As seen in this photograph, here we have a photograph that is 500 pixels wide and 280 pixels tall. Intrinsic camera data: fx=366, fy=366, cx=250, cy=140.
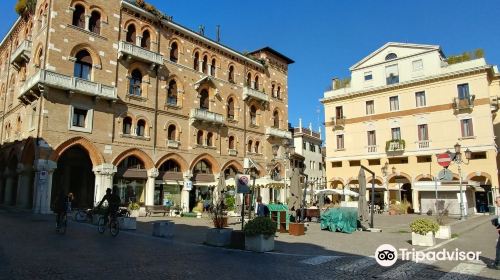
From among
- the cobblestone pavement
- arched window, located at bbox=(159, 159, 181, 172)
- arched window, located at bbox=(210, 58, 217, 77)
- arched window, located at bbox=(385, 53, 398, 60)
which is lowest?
the cobblestone pavement

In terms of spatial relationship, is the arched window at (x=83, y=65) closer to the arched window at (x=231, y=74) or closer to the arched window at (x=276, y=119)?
the arched window at (x=231, y=74)

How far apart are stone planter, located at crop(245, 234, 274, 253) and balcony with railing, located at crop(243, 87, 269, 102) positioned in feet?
88.7

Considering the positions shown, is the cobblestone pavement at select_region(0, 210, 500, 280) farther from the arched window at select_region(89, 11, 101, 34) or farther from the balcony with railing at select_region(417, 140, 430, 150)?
the balcony with railing at select_region(417, 140, 430, 150)

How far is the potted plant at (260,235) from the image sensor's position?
10.6 m

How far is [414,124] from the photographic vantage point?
36.7 metres

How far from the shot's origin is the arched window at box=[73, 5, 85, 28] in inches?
993

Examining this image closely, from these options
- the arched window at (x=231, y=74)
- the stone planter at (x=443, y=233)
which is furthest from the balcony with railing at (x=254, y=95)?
the stone planter at (x=443, y=233)

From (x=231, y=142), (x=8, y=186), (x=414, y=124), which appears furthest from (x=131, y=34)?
(x=414, y=124)

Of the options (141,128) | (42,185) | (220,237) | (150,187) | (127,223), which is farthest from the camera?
(141,128)

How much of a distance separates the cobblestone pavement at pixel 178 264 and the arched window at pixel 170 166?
1785cm

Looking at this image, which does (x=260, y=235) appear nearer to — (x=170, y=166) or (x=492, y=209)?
(x=170, y=166)

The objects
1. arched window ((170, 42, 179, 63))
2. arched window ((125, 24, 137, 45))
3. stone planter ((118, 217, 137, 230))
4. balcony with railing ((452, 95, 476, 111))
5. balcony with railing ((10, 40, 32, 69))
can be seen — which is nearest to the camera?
stone planter ((118, 217, 137, 230))

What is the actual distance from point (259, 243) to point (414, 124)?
31.1 meters

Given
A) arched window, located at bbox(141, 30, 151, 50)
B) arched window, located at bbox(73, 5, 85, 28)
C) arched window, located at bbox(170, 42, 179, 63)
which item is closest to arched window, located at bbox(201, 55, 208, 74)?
arched window, located at bbox(170, 42, 179, 63)
